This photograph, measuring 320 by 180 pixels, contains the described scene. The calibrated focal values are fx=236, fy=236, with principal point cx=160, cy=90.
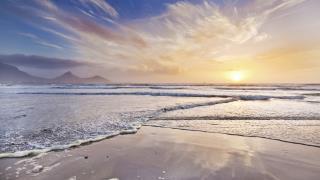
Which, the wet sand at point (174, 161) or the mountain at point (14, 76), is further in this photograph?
the mountain at point (14, 76)

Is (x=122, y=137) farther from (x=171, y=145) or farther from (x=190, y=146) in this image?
(x=190, y=146)

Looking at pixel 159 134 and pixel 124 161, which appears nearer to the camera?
pixel 124 161

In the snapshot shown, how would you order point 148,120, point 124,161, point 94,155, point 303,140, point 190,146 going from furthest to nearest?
point 148,120, point 303,140, point 190,146, point 94,155, point 124,161

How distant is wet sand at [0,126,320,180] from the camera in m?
4.33

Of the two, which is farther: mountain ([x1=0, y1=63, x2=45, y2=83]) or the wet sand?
mountain ([x1=0, y1=63, x2=45, y2=83])

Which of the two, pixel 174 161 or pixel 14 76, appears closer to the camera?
pixel 174 161

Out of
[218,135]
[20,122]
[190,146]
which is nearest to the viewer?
[190,146]

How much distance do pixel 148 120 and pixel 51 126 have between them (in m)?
3.93

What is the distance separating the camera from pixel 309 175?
14.4 ft

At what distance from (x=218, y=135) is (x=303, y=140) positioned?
245 cm

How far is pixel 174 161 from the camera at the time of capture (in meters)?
5.09

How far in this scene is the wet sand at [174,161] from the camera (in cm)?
433

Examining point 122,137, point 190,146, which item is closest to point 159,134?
point 122,137

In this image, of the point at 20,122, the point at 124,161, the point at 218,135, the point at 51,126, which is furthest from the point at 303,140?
the point at 20,122
